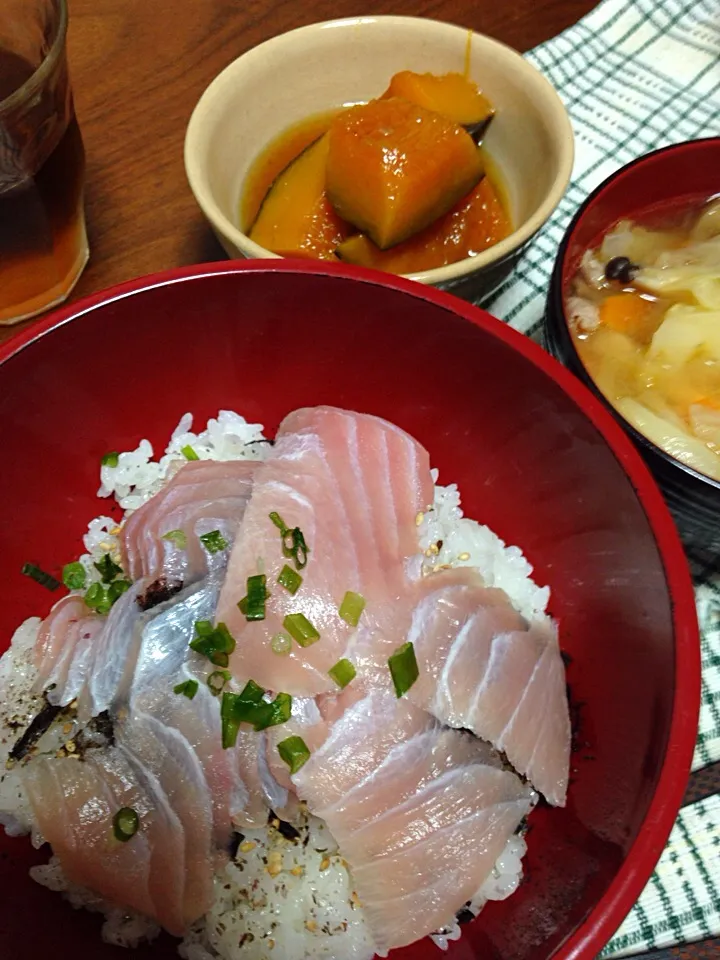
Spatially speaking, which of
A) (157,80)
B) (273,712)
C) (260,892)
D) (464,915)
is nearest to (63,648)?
(273,712)

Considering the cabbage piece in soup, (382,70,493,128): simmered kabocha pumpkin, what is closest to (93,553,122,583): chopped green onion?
the cabbage piece in soup

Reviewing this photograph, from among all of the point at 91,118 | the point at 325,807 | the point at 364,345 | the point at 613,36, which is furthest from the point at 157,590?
the point at 613,36

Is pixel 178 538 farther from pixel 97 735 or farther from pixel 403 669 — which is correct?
pixel 403 669

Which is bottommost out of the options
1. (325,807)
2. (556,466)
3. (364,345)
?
(325,807)

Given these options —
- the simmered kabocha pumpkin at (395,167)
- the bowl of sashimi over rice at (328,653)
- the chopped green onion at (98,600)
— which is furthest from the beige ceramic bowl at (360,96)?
the chopped green onion at (98,600)

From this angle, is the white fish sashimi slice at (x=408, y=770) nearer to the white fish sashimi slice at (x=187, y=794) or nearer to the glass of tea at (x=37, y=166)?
the white fish sashimi slice at (x=187, y=794)

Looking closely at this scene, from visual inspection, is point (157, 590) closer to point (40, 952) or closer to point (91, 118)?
point (40, 952)

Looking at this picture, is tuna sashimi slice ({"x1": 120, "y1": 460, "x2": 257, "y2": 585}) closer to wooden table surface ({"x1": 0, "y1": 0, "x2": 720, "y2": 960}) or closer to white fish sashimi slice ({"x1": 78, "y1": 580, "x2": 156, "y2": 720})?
white fish sashimi slice ({"x1": 78, "y1": 580, "x2": 156, "y2": 720})
